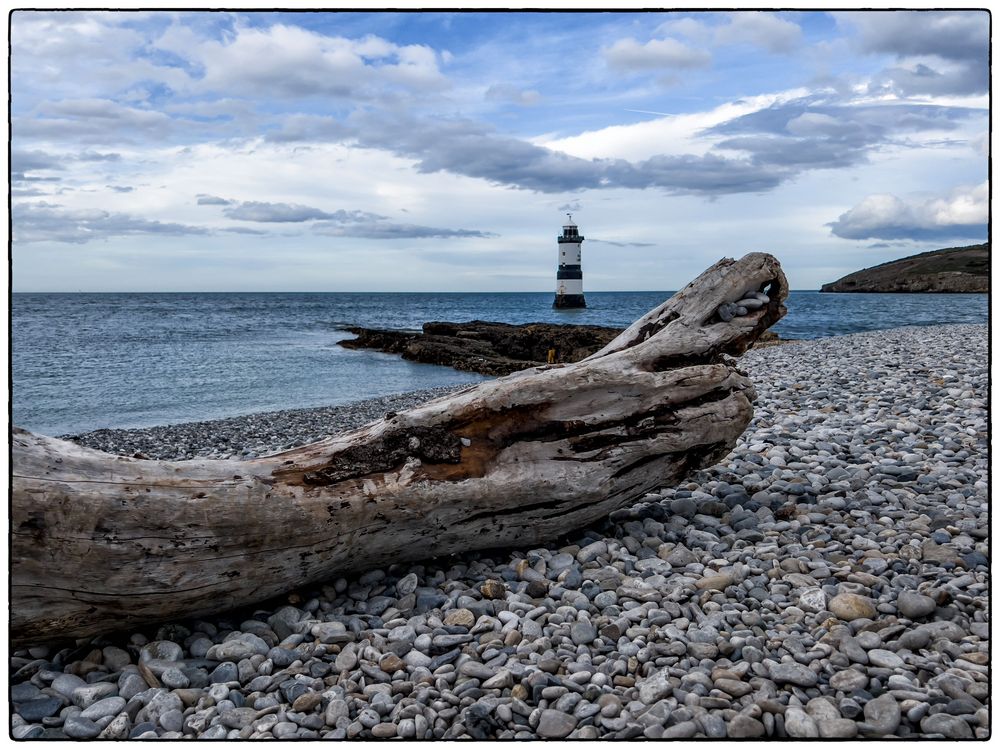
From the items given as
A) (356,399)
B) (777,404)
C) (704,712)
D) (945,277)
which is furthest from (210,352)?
(945,277)

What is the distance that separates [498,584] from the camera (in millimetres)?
4312

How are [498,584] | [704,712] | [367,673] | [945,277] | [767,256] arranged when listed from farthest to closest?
[945,277]
[767,256]
[498,584]
[367,673]
[704,712]

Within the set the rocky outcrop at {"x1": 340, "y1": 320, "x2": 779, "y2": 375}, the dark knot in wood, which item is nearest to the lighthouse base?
the rocky outcrop at {"x1": 340, "y1": 320, "x2": 779, "y2": 375}

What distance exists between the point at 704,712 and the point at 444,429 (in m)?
2.25

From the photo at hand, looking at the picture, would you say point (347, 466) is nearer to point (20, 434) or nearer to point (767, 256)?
point (20, 434)

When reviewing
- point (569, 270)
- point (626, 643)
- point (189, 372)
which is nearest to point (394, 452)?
point (626, 643)

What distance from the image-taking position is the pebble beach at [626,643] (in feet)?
10.1

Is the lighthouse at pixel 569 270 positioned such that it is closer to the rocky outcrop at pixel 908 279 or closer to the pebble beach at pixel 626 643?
the rocky outcrop at pixel 908 279

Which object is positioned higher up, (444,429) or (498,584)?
(444,429)

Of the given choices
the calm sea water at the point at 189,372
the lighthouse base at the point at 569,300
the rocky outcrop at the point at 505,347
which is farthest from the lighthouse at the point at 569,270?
the rocky outcrop at the point at 505,347

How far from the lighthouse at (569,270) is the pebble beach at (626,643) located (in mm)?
48258

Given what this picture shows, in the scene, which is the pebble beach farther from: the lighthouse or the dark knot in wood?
the lighthouse

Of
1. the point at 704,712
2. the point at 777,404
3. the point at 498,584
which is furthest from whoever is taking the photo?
the point at 777,404

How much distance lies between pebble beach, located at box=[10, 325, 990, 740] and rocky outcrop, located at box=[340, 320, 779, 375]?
69.5ft
